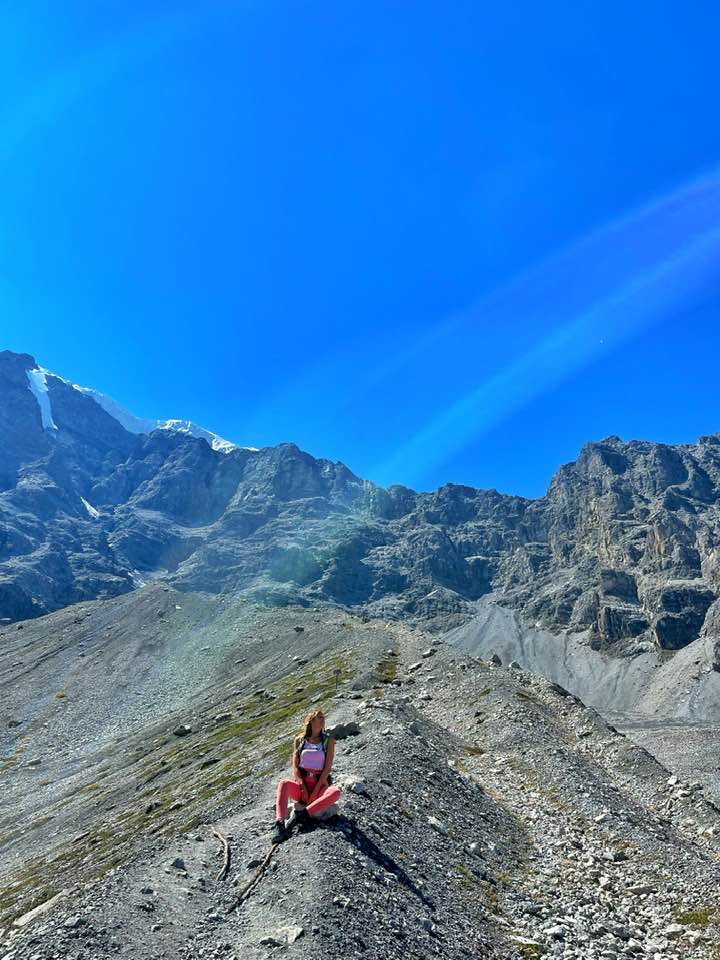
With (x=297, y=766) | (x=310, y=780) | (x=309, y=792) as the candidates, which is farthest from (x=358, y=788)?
(x=297, y=766)

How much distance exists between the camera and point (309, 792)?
19.8 metres

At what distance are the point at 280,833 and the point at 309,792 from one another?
4.35ft

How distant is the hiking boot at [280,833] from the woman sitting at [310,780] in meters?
0.15

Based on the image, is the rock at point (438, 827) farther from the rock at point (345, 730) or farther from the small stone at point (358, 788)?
the rock at point (345, 730)

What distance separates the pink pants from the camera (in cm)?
1939

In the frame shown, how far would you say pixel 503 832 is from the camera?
26.2 m

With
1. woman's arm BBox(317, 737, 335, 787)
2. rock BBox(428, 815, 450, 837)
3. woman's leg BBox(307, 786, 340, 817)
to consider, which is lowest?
rock BBox(428, 815, 450, 837)

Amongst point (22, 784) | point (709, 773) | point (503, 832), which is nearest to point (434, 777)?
point (503, 832)

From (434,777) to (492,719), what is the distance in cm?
1920

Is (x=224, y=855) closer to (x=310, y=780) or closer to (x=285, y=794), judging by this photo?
(x=285, y=794)

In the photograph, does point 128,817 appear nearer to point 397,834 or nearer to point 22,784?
point 397,834

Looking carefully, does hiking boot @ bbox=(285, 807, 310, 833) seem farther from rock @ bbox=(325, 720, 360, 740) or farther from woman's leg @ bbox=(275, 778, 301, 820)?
rock @ bbox=(325, 720, 360, 740)

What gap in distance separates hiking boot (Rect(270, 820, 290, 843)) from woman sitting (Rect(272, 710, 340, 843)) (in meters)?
0.15

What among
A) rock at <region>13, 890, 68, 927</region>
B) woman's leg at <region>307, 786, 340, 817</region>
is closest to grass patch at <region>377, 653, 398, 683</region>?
rock at <region>13, 890, 68, 927</region>
